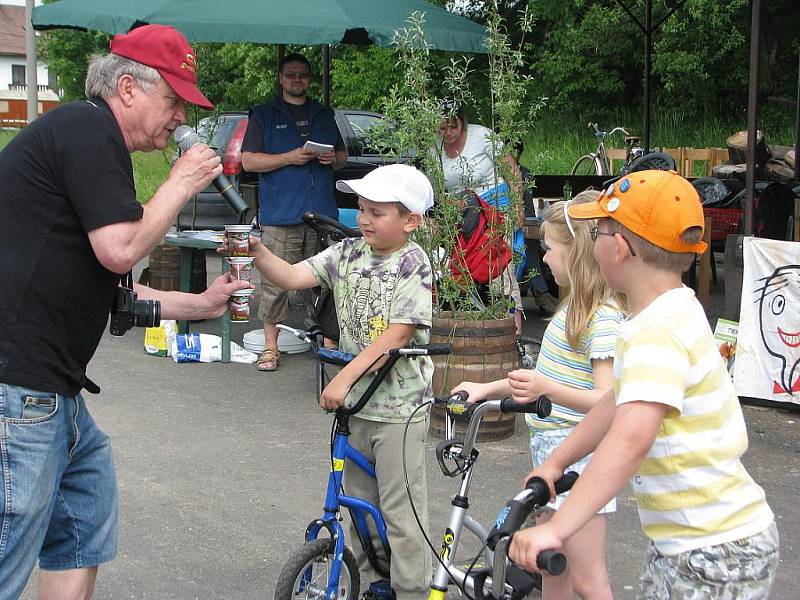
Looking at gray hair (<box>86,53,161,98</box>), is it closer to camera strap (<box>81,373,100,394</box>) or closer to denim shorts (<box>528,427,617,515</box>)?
camera strap (<box>81,373,100,394</box>)

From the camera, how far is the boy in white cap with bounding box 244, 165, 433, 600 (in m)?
3.61

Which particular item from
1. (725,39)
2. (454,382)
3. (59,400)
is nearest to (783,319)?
(454,382)

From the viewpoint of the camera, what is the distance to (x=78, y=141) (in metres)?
2.72

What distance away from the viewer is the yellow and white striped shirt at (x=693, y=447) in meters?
2.29

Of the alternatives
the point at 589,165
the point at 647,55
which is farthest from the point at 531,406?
the point at 589,165

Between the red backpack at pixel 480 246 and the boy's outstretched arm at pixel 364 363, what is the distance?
2.77 meters

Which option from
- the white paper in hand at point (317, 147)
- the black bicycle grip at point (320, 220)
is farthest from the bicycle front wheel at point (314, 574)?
the white paper in hand at point (317, 147)

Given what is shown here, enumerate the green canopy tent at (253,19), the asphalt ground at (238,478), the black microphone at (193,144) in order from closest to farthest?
the black microphone at (193,144)
the asphalt ground at (238,478)
the green canopy tent at (253,19)

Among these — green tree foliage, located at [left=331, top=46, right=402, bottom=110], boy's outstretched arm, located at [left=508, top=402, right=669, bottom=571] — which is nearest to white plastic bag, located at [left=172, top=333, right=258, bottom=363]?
boy's outstretched arm, located at [left=508, top=402, right=669, bottom=571]

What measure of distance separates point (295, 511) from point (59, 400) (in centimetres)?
242

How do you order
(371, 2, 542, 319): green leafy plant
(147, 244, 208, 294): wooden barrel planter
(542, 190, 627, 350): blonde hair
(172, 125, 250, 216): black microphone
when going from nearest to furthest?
(172, 125, 250, 216): black microphone
(542, 190, 627, 350): blonde hair
(371, 2, 542, 319): green leafy plant
(147, 244, 208, 294): wooden barrel planter

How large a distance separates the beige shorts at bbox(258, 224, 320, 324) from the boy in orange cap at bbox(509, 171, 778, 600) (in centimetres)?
564

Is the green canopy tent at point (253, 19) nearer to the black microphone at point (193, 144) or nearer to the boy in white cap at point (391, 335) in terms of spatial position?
the boy in white cap at point (391, 335)

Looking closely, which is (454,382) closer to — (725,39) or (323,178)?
(323,178)
